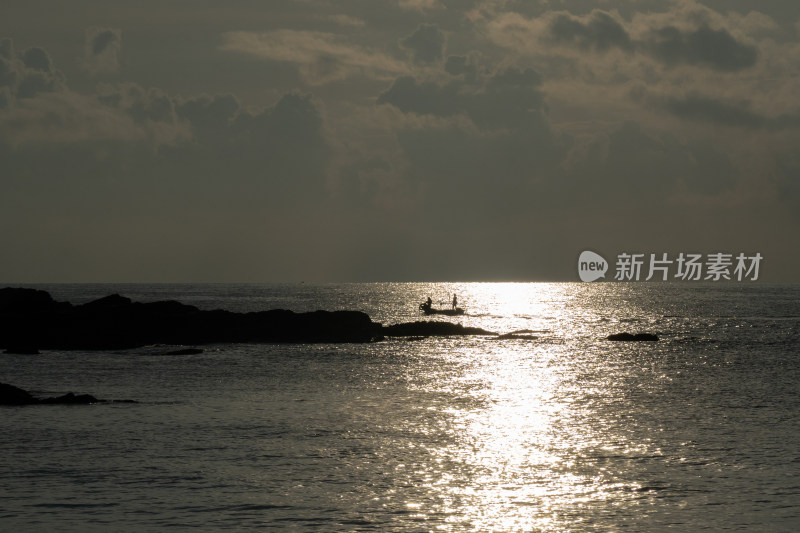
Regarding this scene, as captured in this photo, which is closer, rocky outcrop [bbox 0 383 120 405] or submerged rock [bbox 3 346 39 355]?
rocky outcrop [bbox 0 383 120 405]

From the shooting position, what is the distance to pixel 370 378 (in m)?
57.5

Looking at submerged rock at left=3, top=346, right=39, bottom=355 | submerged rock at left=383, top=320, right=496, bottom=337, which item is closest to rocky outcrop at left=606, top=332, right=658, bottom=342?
submerged rock at left=383, top=320, right=496, bottom=337

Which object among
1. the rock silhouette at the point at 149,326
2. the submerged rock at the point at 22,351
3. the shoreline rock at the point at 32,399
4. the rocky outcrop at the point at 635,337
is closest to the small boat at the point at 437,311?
the rock silhouette at the point at 149,326

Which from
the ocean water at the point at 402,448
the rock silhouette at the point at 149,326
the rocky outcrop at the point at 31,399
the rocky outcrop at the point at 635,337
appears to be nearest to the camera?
the ocean water at the point at 402,448

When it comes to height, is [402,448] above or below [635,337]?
below

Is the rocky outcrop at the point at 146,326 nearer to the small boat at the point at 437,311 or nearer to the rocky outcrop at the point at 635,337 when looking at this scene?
the rocky outcrop at the point at 635,337

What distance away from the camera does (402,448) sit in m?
33.2

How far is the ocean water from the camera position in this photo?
24.1 metres

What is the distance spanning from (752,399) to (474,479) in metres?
25.8

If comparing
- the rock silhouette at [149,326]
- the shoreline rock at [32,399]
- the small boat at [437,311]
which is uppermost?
the small boat at [437,311]

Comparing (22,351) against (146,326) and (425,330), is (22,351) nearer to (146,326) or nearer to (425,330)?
(146,326)

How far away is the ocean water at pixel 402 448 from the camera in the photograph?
Result: 24109 millimetres

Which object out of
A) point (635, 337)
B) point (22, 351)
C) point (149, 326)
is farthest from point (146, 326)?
point (635, 337)

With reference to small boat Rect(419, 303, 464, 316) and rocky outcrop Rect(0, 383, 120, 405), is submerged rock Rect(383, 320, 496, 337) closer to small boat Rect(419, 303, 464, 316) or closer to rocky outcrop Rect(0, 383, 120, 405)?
small boat Rect(419, 303, 464, 316)
